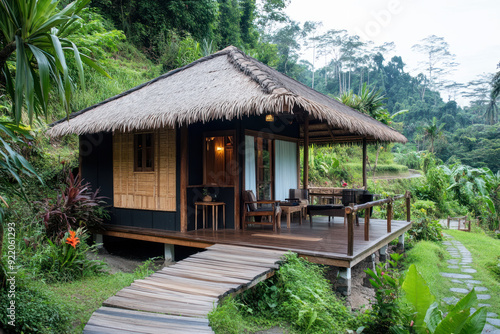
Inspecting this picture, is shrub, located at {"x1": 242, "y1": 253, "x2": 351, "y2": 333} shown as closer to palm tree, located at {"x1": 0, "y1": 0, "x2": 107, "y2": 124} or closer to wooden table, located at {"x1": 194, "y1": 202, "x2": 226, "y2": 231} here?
wooden table, located at {"x1": 194, "y1": 202, "x2": 226, "y2": 231}

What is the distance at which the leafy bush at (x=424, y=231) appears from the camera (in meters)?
9.52

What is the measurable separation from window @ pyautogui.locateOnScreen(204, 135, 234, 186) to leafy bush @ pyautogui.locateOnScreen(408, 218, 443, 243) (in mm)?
5602

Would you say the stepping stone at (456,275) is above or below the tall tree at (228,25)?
below

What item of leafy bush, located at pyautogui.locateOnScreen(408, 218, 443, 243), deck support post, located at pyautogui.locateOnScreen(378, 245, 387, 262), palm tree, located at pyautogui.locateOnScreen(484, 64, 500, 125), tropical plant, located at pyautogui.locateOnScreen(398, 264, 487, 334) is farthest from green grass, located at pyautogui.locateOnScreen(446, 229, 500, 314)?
palm tree, located at pyautogui.locateOnScreen(484, 64, 500, 125)

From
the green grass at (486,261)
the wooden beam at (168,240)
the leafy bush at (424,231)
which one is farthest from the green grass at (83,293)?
the leafy bush at (424,231)

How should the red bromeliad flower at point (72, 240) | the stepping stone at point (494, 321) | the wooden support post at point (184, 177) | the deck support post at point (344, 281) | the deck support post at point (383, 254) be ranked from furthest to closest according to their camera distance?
the deck support post at point (383, 254), the wooden support post at point (184, 177), the red bromeliad flower at point (72, 240), the deck support post at point (344, 281), the stepping stone at point (494, 321)

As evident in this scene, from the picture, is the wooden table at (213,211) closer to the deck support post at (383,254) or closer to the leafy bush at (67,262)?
the leafy bush at (67,262)

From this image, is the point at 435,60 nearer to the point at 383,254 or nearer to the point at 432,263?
the point at 432,263

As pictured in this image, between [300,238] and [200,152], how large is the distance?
8.48 ft

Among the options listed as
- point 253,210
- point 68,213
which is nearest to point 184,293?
point 253,210

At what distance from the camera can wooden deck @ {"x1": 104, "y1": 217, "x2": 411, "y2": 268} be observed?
4.76m

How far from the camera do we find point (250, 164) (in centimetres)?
722

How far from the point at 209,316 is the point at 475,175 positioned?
15423mm

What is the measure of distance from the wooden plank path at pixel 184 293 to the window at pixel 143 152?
2.76m
